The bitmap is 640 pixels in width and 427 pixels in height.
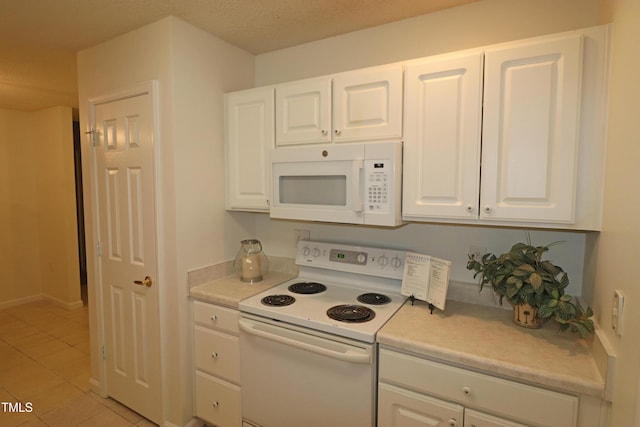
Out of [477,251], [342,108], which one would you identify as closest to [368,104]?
[342,108]

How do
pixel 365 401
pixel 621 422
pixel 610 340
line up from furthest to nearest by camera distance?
pixel 365 401, pixel 610 340, pixel 621 422

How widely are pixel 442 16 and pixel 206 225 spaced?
183cm

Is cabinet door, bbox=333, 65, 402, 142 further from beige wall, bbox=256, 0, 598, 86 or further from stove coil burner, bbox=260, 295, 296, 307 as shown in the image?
stove coil burner, bbox=260, 295, 296, 307

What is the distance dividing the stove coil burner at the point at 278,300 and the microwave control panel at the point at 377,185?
2.20 ft

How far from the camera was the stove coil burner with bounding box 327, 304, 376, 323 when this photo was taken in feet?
5.24

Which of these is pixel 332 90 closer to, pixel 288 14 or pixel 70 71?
pixel 288 14

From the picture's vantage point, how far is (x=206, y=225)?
216 cm

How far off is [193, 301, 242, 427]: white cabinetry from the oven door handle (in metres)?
0.14

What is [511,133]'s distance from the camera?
1.42 metres

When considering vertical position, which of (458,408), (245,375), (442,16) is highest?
(442,16)

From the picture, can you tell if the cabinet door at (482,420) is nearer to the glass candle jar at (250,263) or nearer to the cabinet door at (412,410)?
the cabinet door at (412,410)

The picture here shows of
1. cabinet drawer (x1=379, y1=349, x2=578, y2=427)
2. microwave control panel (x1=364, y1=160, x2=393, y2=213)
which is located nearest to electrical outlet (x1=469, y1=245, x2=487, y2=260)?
microwave control panel (x1=364, y1=160, x2=393, y2=213)

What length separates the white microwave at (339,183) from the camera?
1616 mm

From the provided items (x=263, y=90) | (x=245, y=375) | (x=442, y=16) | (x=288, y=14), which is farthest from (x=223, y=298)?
(x=442, y=16)
